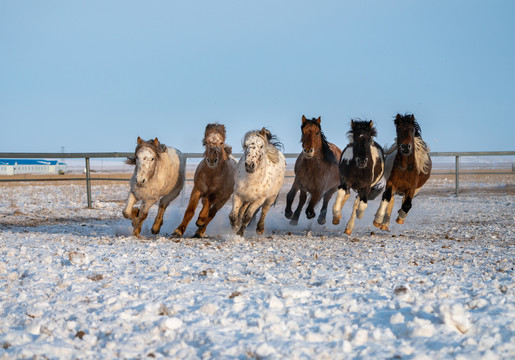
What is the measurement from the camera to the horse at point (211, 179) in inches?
297

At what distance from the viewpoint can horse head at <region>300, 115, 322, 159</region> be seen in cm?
815

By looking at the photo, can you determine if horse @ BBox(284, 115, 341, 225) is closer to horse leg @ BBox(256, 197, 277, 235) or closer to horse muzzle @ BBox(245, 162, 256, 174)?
horse leg @ BBox(256, 197, 277, 235)

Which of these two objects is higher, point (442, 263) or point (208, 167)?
point (208, 167)

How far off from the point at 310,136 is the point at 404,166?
1514 millimetres

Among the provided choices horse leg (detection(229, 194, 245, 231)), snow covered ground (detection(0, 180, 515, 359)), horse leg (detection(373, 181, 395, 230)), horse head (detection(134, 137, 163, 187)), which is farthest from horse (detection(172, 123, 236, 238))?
horse leg (detection(373, 181, 395, 230))

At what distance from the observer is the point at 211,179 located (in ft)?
25.2

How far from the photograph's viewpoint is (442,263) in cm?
498

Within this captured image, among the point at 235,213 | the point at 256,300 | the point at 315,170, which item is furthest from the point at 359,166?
the point at 256,300

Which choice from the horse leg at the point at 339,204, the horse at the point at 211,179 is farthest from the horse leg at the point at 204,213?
the horse leg at the point at 339,204

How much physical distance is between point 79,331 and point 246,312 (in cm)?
95

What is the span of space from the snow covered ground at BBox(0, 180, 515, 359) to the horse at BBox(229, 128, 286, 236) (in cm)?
80

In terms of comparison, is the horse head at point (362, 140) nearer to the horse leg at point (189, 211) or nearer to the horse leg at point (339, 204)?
the horse leg at point (339, 204)

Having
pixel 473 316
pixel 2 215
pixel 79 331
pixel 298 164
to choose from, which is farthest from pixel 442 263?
pixel 2 215

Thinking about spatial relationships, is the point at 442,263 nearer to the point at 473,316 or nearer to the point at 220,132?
the point at 473,316
